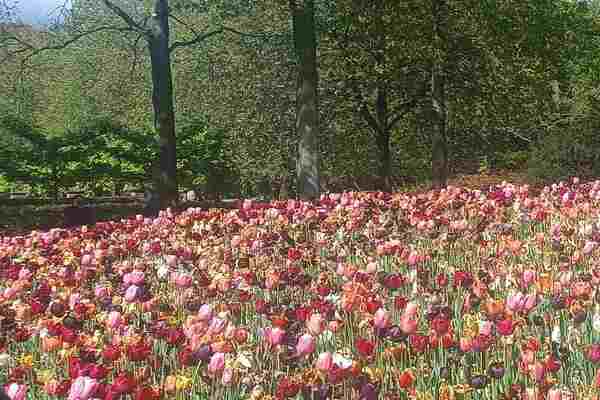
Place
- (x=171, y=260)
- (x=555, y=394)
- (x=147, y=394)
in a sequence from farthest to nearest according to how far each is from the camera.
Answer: (x=171, y=260)
(x=147, y=394)
(x=555, y=394)

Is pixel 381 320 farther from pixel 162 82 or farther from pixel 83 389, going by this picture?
pixel 162 82

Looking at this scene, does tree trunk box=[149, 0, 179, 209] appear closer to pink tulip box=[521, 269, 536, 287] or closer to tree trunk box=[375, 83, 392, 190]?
tree trunk box=[375, 83, 392, 190]

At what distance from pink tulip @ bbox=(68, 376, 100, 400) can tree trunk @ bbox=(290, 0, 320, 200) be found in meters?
14.0

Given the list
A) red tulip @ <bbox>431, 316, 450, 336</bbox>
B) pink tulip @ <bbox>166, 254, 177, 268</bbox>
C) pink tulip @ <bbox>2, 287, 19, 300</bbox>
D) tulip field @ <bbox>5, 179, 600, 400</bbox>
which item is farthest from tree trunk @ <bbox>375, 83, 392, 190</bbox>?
red tulip @ <bbox>431, 316, 450, 336</bbox>

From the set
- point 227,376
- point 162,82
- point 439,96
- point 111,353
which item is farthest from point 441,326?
point 439,96

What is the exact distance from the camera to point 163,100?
17.4 metres

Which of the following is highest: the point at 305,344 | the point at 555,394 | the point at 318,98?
the point at 318,98

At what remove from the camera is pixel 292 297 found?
5918 mm

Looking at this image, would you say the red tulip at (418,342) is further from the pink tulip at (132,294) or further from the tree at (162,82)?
the tree at (162,82)

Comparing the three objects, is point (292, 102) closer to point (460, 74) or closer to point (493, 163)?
point (460, 74)

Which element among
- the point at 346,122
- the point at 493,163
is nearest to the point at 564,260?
the point at 346,122

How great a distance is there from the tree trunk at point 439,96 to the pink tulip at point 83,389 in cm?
1905

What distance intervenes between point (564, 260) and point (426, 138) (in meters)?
23.7

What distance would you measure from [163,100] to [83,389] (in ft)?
48.5
